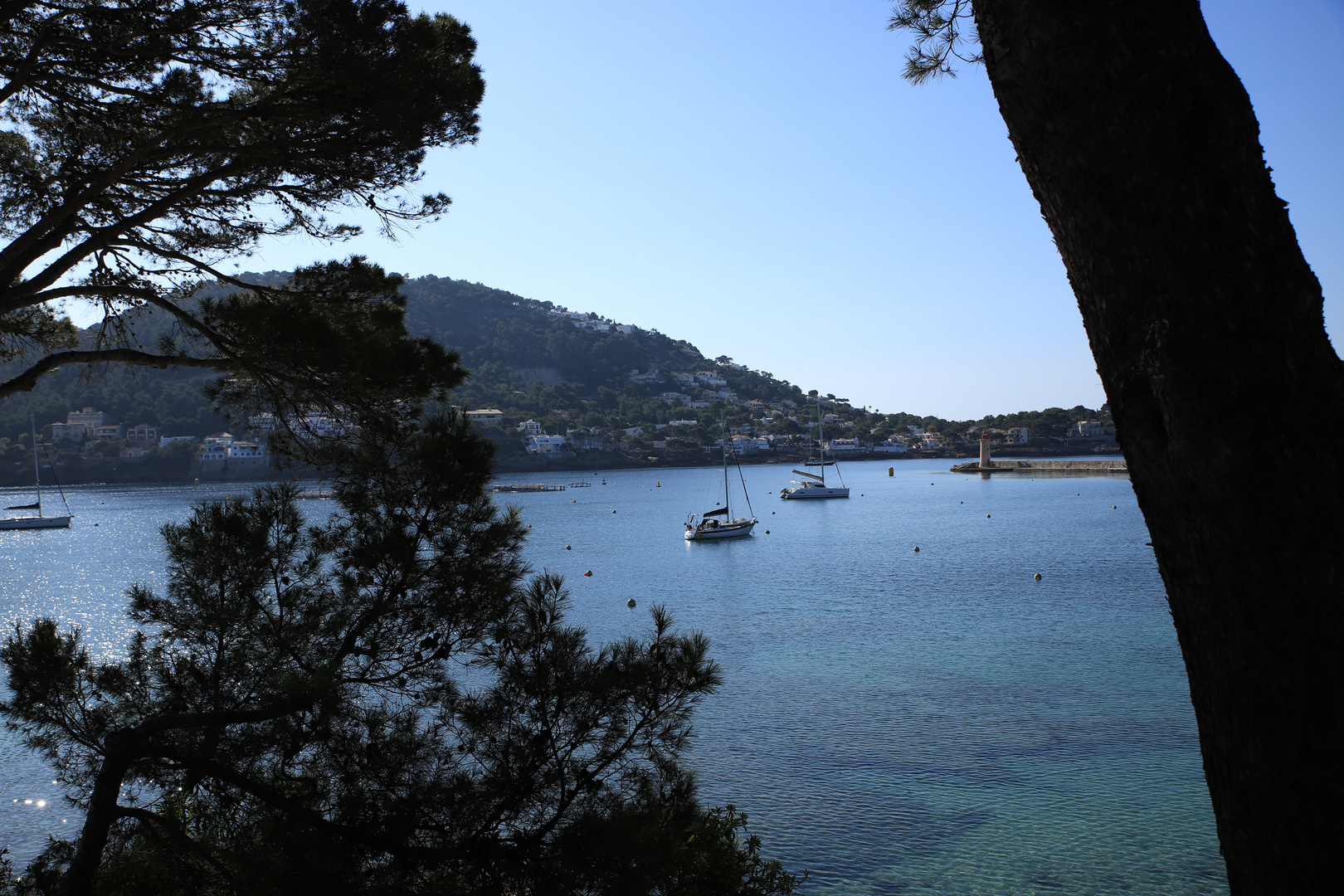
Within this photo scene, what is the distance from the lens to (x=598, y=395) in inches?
4277

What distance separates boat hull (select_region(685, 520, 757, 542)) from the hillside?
39705 mm

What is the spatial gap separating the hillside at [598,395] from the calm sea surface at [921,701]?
46.8 metres

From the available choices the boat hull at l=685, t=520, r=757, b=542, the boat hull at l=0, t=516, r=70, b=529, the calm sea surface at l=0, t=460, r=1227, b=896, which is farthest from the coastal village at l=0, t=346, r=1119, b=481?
the calm sea surface at l=0, t=460, r=1227, b=896

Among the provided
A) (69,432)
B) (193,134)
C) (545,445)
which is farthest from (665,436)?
(193,134)

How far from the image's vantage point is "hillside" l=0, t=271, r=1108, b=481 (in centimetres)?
8700

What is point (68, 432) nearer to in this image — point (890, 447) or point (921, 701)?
point (921, 701)

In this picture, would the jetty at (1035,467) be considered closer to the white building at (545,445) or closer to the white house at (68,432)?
the white building at (545,445)

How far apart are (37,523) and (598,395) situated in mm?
69812

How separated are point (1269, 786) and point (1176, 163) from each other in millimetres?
1054

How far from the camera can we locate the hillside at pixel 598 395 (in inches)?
3425

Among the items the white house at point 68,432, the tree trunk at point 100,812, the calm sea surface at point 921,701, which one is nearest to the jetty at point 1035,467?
the calm sea surface at point 921,701

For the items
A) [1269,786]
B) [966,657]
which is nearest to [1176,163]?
[1269,786]

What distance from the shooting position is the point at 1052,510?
42750mm

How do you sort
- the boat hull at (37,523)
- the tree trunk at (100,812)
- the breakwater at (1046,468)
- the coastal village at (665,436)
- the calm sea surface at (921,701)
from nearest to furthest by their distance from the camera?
the tree trunk at (100,812)
the calm sea surface at (921,701)
the boat hull at (37,523)
the coastal village at (665,436)
the breakwater at (1046,468)
